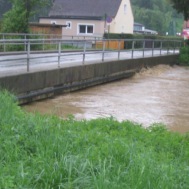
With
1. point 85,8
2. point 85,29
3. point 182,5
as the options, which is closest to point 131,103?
point 182,5

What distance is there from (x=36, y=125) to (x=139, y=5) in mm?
123857

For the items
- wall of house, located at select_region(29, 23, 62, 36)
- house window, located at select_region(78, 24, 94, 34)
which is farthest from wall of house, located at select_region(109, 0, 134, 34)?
wall of house, located at select_region(29, 23, 62, 36)

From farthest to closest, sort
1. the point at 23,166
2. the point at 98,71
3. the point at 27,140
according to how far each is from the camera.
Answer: the point at 98,71 < the point at 27,140 < the point at 23,166

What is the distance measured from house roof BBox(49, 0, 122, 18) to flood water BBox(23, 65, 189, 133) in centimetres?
3411

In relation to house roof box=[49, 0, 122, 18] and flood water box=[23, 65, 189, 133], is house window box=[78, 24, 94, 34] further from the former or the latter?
flood water box=[23, 65, 189, 133]

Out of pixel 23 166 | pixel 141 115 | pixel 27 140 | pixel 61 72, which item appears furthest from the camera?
pixel 61 72

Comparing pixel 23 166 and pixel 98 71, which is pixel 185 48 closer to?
pixel 98 71

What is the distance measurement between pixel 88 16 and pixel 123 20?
17.2ft

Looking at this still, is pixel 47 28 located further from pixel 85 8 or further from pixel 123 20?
pixel 123 20

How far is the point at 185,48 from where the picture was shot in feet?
112

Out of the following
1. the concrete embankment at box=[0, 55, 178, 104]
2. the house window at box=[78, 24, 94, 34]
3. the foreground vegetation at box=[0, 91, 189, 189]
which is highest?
the house window at box=[78, 24, 94, 34]

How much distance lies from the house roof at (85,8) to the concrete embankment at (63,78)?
31.6 m

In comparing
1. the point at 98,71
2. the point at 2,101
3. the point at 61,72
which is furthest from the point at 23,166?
the point at 98,71

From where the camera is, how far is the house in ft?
180
